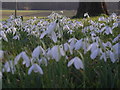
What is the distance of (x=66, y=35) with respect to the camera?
489 centimetres

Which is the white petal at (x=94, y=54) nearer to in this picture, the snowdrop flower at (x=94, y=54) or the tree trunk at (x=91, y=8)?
the snowdrop flower at (x=94, y=54)

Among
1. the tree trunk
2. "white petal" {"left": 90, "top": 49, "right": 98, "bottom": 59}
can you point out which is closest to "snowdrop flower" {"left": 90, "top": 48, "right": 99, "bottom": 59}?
"white petal" {"left": 90, "top": 49, "right": 98, "bottom": 59}

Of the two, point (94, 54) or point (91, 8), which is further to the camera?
point (91, 8)

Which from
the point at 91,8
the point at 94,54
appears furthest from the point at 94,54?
the point at 91,8

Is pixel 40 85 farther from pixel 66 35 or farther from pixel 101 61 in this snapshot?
pixel 66 35

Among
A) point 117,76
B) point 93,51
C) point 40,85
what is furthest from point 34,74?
point 117,76

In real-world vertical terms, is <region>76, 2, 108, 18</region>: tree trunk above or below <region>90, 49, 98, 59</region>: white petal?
above

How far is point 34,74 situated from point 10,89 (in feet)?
0.75

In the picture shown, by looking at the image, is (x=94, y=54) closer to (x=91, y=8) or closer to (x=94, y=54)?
(x=94, y=54)

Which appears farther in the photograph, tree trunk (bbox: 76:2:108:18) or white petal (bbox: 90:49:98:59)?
tree trunk (bbox: 76:2:108:18)

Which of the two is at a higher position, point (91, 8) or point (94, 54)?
point (91, 8)

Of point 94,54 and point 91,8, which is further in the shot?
point 91,8

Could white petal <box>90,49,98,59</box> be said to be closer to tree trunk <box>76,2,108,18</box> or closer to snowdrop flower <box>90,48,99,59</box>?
snowdrop flower <box>90,48,99,59</box>

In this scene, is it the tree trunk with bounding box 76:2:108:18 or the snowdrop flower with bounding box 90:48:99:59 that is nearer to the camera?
the snowdrop flower with bounding box 90:48:99:59
